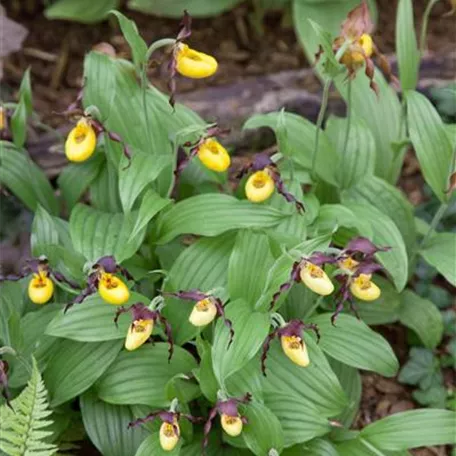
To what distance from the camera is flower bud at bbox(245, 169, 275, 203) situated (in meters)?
2.42

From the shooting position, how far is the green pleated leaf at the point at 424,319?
278cm

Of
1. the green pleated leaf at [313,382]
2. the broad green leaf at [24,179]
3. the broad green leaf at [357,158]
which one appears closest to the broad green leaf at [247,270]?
the green pleated leaf at [313,382]

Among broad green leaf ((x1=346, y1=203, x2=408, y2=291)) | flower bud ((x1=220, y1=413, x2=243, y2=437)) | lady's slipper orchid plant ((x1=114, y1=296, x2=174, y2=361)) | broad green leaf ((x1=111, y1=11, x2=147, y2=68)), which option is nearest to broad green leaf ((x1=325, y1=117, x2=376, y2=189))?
broad green leaf ((x1=346, y1=203, x2=408, y2=291))

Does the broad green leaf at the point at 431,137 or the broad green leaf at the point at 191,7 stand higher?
the broad green leaf at the point at 431,137

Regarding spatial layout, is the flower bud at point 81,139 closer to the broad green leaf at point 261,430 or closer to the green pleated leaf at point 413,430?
the broad green leaf at point 261,430

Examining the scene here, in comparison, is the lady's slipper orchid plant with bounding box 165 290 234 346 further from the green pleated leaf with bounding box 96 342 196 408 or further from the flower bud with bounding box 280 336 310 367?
the green pleated leaf with bounding box 96 342 196 408

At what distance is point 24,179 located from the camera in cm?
284

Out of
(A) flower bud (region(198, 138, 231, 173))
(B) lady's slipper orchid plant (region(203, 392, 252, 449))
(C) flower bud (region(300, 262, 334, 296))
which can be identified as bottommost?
(B) lady's slipper orchid plant (region(203, 392, 252, 449))

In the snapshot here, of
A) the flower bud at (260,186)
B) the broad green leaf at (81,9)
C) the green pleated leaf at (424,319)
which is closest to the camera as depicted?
the flower bud at (260,186)

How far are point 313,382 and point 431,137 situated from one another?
0.82 meters

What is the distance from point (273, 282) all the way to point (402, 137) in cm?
91

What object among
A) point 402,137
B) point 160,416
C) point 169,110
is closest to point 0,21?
point 169,110

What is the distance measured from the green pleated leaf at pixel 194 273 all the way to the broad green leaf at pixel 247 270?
9 centimetres

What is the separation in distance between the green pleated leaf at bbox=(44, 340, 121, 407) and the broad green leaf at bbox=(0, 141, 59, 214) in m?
0.59
